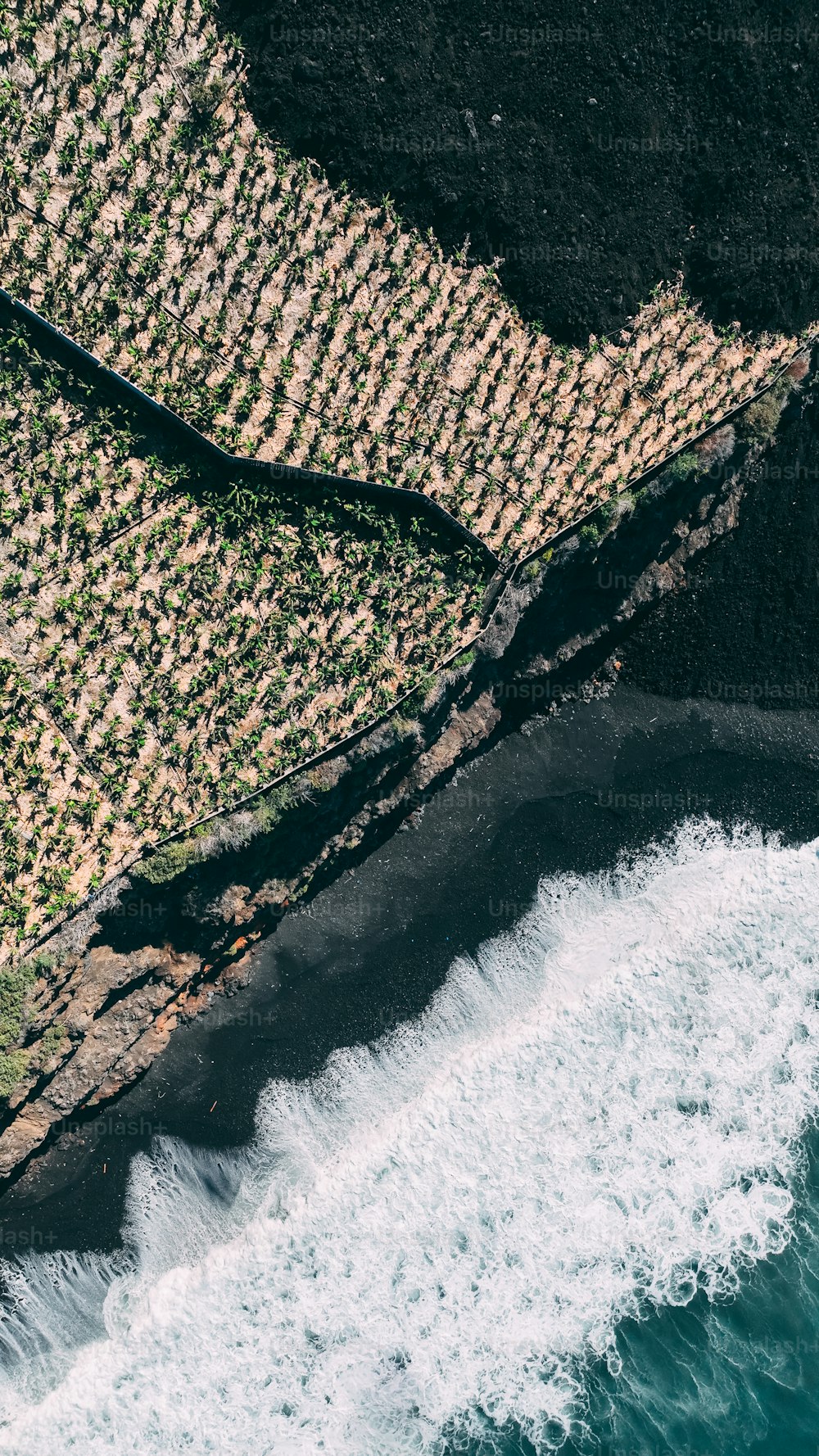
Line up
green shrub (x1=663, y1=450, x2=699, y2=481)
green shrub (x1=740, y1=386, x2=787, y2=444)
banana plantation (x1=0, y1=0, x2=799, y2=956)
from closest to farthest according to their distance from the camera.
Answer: banana plantation (x1=0, y1=0, x2=799, y2=956) < green shrub (x1=663, y1=450, x2=699, y2=481) < green shrub (x1=740, y1=386, x2=787, y2=444)

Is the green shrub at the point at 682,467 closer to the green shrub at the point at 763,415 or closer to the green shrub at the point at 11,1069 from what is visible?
the green shrub at the point at 763,415

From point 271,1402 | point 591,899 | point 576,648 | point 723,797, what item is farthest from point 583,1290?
point 576,648

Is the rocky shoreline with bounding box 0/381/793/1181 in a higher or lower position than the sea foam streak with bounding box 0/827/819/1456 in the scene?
higher

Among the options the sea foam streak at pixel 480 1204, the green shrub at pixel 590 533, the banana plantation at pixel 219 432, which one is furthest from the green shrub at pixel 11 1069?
the green shrub at pixel 590 533

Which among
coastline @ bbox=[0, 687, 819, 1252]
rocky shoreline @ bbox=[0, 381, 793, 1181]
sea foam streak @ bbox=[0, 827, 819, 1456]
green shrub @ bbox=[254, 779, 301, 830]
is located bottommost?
sea foam streak @ bbox=[0, 827, 819, 1456]

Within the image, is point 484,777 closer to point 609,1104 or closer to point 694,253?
point 609,1104

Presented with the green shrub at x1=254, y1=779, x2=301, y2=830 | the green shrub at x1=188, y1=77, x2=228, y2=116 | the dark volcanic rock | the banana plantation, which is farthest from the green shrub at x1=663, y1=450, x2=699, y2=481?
the green shrub at x1=188, y1=77, x2=228, y2=116

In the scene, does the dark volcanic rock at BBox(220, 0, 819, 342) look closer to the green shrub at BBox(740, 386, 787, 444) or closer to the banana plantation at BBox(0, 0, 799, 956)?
the banana plantation at BBox(0, 0, 799, 956)
